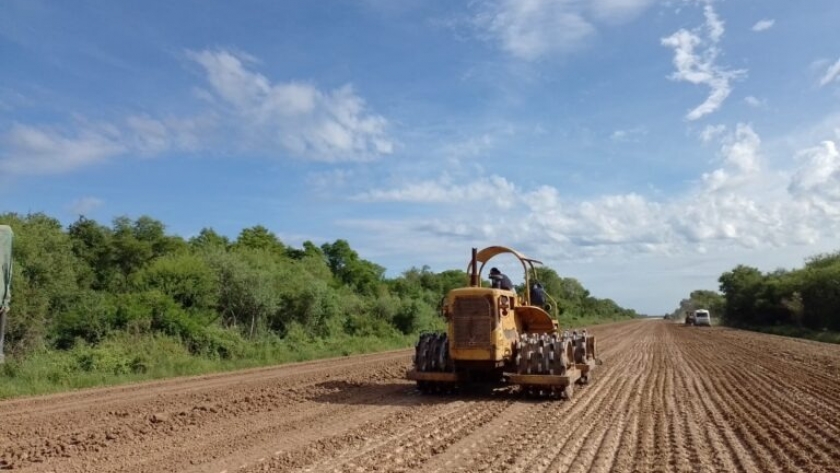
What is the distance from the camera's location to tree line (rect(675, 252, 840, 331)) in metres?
49.3

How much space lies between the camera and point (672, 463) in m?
7.26

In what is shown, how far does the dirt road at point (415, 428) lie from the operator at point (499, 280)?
224cm

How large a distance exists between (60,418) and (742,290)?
81.9 meters

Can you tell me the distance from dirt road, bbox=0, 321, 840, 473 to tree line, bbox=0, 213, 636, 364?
18.4 ft

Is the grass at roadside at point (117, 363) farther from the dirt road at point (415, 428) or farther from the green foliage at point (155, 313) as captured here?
the dirt road at point (415, 428)

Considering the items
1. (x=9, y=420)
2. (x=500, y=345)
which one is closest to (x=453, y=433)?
(x=500, y=345)

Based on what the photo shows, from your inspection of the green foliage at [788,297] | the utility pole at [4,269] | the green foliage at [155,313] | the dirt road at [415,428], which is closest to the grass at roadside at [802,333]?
the green foliage at [788,297]

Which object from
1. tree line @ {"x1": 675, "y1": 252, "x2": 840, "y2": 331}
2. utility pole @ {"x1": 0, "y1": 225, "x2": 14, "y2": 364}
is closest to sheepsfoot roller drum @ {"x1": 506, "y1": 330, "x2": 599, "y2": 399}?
utility pole @ {"x1": 0, "y1": 225, "x2": 14, "y2": 364}

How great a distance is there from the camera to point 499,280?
13648 mm

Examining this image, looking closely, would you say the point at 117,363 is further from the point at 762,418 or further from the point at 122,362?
the point at 762,418

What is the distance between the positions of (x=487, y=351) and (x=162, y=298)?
45.7 ft

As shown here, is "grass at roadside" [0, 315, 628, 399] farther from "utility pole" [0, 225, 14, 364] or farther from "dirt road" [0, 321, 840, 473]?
"utility pole" [0, 225, 14, 364]

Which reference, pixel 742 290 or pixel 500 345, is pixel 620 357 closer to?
pixel 500 345

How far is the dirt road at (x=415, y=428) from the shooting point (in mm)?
7270
